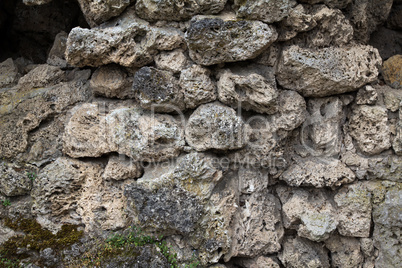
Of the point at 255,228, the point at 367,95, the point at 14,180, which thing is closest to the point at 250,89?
the point at 367,95

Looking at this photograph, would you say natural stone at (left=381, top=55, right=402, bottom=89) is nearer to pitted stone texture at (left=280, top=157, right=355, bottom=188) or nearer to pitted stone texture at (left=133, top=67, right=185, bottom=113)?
pitted stone texture at (left=280, top=157, right=355, bottom=188)

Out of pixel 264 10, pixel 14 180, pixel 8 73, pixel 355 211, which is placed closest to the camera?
pixel 264 10

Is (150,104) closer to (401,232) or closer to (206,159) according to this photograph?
(206,159)

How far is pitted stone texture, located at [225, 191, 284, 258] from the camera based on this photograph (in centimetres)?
426

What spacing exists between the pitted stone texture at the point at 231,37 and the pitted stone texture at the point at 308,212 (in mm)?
1856

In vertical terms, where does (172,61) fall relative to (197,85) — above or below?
above

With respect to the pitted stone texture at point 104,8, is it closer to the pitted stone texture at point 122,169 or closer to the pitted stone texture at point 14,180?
the pitted stone texture at point 122,169

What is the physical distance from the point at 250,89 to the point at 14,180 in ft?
11.0

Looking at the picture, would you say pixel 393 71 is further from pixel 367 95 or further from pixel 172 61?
pixel 172 61

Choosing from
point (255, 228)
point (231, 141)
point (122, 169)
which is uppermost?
point (231, 141)

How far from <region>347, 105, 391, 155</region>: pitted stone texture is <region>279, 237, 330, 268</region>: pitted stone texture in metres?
1.39

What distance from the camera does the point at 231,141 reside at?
4.05 metres

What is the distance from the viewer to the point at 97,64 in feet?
14.5

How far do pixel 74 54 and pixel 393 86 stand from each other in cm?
407
